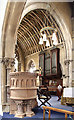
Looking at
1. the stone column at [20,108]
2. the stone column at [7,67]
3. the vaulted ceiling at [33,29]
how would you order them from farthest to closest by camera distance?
1. the vaulted ceiling at [33,29]
2. the stone column at [7,67]
3. the stone column at [20,108]

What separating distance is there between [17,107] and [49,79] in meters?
8.84

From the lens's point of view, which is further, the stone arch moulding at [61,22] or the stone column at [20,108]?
the stone arch moulding at [61,22]

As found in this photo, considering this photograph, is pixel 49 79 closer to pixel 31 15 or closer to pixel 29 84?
pixel 31 15

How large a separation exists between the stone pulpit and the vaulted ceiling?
665 centimetres

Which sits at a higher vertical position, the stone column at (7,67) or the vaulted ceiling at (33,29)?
the vaulted ceiling at (33,29)

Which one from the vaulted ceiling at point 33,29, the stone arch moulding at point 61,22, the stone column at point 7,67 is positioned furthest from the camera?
the vaulted ceiling at point 33,29

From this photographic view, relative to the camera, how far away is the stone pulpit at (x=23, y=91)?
4.59 meters

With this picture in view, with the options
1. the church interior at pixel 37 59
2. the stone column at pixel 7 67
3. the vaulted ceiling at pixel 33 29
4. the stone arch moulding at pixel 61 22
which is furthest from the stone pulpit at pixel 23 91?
the vaulted ceiling at pixel 33 29

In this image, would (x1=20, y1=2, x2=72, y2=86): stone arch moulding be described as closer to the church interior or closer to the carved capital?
the church interior

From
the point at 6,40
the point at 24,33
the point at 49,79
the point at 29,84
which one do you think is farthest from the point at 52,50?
the point at 29,84

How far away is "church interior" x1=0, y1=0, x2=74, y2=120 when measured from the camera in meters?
4.67

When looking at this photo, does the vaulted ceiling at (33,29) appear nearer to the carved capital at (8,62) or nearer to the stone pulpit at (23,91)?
the carved capital at (8,62)

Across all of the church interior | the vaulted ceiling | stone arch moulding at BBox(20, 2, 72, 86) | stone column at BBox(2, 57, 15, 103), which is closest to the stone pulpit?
the church interior

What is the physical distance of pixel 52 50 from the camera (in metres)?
13.0
